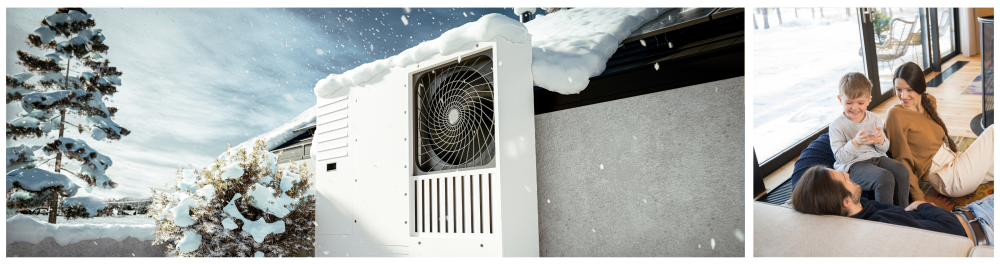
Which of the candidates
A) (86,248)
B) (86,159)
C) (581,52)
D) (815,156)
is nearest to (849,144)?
(815,156)

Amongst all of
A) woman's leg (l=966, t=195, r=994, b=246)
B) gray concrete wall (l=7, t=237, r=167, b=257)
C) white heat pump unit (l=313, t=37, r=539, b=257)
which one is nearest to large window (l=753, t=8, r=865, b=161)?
woman's leg (l=966, t=195, r=994, b=246)

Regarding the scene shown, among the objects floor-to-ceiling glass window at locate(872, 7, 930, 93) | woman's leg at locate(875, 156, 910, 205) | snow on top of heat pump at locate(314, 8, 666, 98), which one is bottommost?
woman's leg at locate(875, 156, 910, 205)

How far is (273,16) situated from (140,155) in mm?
2562

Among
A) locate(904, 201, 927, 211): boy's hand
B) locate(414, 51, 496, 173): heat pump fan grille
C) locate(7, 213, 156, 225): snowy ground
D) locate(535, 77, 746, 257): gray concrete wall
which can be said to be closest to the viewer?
locate(904, 201, 927, 211): boy's hand

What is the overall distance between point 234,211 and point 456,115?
7.47 ft

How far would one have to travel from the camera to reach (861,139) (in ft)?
6.53

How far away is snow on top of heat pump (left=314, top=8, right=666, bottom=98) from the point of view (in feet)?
8.19

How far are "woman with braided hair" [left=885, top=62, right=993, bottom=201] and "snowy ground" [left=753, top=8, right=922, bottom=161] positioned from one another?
20 centimetres

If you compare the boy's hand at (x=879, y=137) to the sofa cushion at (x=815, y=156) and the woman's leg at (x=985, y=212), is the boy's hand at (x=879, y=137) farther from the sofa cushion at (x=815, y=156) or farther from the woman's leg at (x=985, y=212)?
the woman's leg at (x=985, y=212)

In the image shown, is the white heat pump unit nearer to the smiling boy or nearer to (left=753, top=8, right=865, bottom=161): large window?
(left=753, top=8, right=865, bottom=161): large window

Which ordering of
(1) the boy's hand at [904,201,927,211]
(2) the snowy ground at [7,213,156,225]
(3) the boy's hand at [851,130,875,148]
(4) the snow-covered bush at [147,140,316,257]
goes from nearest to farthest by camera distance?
(1) the boy's hand at [904,201,927,211] < (3) the boy's hand at [851,130,875,148] < (4) the snow-covered bush at [147,140,316,257] < (2) the snowy ground at [7,213,156,225]

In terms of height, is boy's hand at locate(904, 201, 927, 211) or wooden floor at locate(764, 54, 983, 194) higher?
wooden floor at locate(764, 54, 983, 194)

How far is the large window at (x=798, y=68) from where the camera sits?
2057 millimetres

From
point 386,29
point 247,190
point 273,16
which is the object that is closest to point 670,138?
point 247,190
